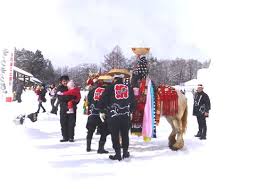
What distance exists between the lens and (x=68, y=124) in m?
7.26

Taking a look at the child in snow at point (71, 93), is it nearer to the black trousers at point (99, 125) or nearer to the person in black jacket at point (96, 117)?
the person in black jacket at point (96, 117)

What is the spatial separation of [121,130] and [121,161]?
0.47 meters

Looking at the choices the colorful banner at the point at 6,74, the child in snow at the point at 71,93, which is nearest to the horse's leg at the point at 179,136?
the child in snow at the point at 71,93

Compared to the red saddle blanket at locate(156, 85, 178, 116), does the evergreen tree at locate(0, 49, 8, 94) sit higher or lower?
higher

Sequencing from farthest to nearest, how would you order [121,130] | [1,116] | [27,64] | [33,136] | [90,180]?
[27,64] < [33,136] < [121,130] < [1,116] < [90,180]

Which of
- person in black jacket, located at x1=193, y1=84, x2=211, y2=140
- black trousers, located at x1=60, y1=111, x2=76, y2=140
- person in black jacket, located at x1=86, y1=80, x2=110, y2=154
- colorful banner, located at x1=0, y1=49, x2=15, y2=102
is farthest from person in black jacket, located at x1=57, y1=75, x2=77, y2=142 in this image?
person in black jacket, located at x1=193, y1=84, x2=211, y2=140

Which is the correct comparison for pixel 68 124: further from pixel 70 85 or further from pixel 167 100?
pixel 167 100

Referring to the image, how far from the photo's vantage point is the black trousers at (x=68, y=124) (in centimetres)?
723

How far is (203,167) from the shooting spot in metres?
4.73

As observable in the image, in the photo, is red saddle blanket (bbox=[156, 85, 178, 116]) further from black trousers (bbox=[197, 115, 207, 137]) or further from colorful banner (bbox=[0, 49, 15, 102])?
colorful banner (bbox=[0, 49, 15, 102])

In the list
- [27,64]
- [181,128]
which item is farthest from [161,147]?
[27,64]

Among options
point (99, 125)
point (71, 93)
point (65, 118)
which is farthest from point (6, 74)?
point (65, 118)

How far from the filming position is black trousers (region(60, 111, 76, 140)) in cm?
723

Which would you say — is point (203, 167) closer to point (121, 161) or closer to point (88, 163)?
point (121, 161)
